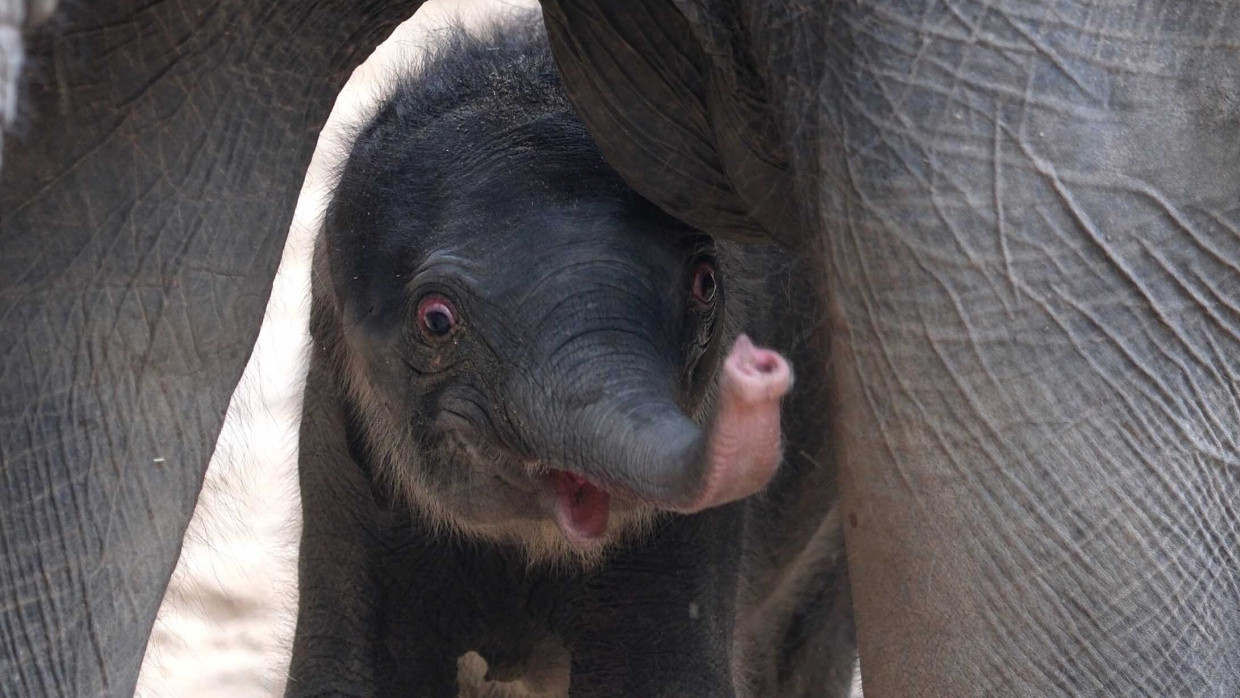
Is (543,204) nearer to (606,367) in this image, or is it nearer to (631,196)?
(631,196)

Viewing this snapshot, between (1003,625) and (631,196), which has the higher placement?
(631,196)

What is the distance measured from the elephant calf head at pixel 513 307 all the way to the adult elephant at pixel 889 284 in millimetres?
373

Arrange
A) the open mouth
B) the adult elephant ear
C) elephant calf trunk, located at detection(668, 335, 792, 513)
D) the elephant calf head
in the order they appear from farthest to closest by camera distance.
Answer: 1. the open mouth
2. the elephant calf head
3. the adult elephant ear
4. elephant calf trunk, located at detection(668, 335, 792, 513)

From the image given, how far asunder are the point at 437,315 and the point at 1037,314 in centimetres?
110

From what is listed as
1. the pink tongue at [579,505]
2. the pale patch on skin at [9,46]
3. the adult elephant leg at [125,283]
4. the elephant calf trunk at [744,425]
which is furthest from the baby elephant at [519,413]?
the pale patch on skin at [9,46]

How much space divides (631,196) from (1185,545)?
3.49 ft

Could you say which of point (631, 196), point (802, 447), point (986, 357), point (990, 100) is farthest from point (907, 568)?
point (802, 447)

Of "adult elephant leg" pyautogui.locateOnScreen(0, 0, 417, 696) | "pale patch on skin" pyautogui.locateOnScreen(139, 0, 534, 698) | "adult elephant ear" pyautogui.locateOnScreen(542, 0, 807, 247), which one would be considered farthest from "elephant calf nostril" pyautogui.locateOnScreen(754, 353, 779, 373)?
"pale patch on skin" pyautogui.locateOnScreen(139, 0, 534, 698)

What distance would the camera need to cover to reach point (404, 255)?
9.05 ft

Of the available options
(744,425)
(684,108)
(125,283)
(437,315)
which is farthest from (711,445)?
(437,315)

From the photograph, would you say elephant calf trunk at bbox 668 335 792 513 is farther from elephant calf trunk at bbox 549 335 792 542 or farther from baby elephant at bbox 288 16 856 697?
baby elephant at bbox 288 16 856 697

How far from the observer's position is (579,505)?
2604mm

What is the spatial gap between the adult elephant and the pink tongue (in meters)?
0.61

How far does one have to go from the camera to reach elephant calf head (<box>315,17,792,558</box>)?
240 centimetres
